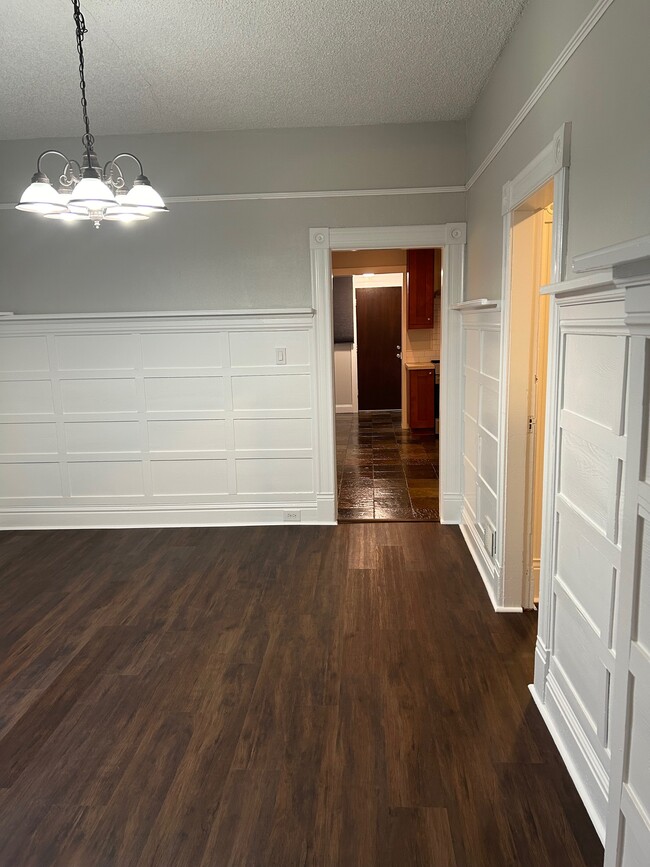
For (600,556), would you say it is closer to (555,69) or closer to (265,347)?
(555,69)

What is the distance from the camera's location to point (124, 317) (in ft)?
Answer: 15.1

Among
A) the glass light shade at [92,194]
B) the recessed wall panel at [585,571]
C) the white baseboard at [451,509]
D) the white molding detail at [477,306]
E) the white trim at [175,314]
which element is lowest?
the white baseboard at [451,509]

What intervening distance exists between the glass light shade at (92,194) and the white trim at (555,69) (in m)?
1.73

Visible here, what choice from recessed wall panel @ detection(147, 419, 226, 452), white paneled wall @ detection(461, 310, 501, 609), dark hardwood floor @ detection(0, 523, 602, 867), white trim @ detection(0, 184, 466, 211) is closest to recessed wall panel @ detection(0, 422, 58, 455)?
recessed wall panel @ detection(147, 419, 226, 452)

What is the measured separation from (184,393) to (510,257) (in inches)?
107

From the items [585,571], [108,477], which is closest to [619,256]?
[585,571]

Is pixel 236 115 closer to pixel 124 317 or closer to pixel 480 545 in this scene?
pixel 124 317

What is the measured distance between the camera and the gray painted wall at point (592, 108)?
1585 millimetres

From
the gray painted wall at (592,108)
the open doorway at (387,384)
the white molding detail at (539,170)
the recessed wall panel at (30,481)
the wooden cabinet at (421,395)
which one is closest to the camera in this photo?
the gray painted wall at (592,108)

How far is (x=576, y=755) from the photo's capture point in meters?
2.10

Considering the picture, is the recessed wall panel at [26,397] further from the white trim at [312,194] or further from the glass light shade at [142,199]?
the glass light shade at [142,199]

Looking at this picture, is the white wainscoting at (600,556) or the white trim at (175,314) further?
the white trim at (175,314)

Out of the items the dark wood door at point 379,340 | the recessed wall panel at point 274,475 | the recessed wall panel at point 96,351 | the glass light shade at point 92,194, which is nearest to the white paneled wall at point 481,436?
the recessed wall panel at point 274,475

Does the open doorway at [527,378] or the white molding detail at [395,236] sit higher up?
the white molding detail at [395,236]
